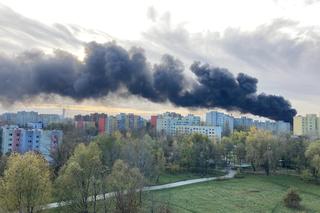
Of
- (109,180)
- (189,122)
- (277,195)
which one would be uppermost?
(189,122)

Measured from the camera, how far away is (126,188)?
2072 centimetres

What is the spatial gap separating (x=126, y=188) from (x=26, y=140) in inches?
1222

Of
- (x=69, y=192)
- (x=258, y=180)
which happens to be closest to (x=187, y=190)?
(x=258, y=180)

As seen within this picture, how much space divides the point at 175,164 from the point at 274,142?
39.8ft

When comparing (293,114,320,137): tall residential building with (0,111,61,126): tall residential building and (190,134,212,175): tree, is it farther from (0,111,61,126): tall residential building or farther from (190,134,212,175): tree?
(0,111,61,126): tall residential building

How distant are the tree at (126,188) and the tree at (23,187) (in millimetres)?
3657

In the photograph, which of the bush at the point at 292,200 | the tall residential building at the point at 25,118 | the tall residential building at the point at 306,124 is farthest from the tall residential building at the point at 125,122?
the bush at the point at 292,200

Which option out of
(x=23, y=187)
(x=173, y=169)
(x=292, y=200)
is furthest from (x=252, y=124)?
(x=23, y=187)

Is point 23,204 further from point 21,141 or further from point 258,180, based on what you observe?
point 21,141

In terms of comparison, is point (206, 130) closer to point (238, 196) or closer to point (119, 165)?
point (238, 196)

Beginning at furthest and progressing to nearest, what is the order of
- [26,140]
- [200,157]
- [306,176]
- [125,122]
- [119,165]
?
[125,122], [26,140], [200,157], [306,176], [119,165]

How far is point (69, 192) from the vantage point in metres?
21.6

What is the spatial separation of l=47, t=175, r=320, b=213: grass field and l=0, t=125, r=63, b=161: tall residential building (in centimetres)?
2109

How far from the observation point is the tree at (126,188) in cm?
2017
